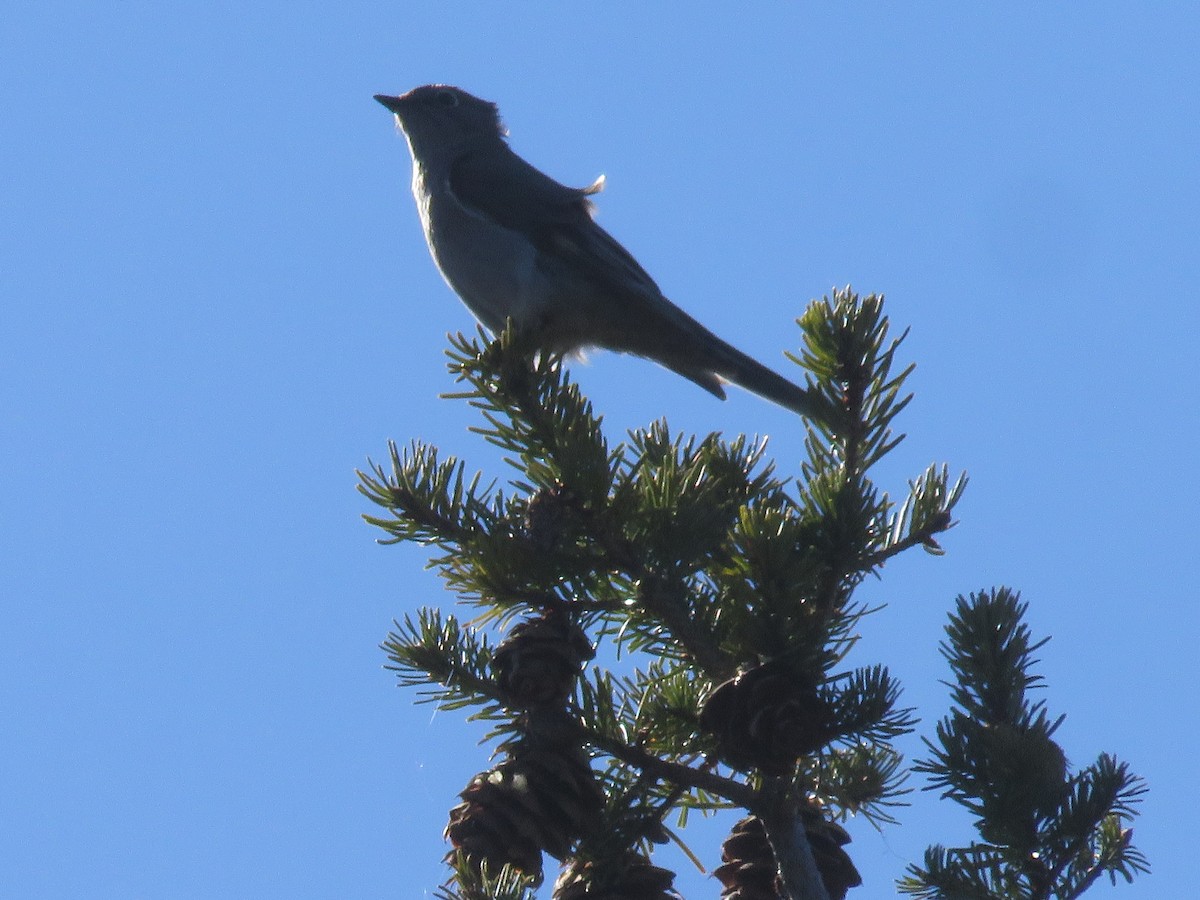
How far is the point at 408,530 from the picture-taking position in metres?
3.15

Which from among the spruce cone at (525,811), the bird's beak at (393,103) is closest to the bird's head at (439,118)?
the bird's beak at (393,103)

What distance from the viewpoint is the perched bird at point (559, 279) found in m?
6.09

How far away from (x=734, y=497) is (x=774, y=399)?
2414 mm

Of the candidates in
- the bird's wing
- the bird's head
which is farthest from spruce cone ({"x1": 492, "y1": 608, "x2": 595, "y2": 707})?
the bird's head

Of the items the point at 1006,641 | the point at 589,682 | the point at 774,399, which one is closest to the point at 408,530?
the point at 589,682

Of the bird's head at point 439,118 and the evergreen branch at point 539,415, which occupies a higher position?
the bird's head at point 439,118

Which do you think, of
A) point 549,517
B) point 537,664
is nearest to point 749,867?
point 537,664

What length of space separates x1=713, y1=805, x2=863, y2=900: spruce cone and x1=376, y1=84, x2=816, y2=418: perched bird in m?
3.05

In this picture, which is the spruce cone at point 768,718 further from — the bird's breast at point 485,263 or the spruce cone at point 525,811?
the bird's breast at point 485,263

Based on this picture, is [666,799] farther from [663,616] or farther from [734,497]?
[734,497]

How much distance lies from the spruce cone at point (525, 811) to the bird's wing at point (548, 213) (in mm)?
3778

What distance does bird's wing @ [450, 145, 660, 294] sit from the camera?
20.9 ft

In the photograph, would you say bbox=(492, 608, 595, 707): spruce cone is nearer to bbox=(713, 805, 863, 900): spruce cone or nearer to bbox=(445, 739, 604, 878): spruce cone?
bbox=(445, 739, 604, 878): spruce cone

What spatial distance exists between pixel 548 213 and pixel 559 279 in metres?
0.58
